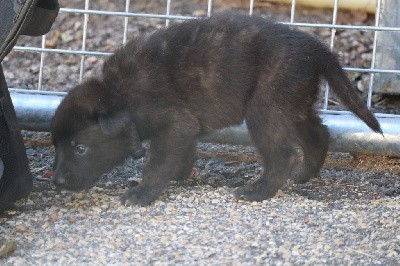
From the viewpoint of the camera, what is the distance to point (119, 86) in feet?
14.4

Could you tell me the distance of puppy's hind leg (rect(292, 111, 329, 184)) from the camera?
460 centimetres

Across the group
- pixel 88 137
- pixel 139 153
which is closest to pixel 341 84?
pixel 139 153

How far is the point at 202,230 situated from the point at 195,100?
911 mm

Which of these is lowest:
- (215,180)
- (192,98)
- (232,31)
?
(215,180)

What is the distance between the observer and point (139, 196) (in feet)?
13.7

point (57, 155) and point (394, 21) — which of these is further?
point (394, 21)

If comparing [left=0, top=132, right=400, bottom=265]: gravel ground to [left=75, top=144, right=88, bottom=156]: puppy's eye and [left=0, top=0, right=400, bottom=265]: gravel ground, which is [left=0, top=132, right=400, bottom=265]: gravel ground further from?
[left=75, top=144, right=88, bottom=156]: puppy's eye

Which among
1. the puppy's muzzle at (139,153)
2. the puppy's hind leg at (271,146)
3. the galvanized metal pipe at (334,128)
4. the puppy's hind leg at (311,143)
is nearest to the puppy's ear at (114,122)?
the puppy's muzzle at (139,153)

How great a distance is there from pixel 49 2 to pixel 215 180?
1353 mm

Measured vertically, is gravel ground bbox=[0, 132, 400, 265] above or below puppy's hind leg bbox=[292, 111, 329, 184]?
below

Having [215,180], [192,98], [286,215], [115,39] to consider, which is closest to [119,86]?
[192,98]

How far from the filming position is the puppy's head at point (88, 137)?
4.27 metres

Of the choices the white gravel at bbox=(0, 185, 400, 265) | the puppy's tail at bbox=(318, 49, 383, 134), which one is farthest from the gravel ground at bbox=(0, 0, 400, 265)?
the puppy's tail at bbox=(318, 49, 383, 134)

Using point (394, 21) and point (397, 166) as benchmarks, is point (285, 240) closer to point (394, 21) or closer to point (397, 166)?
point (397, 166)
